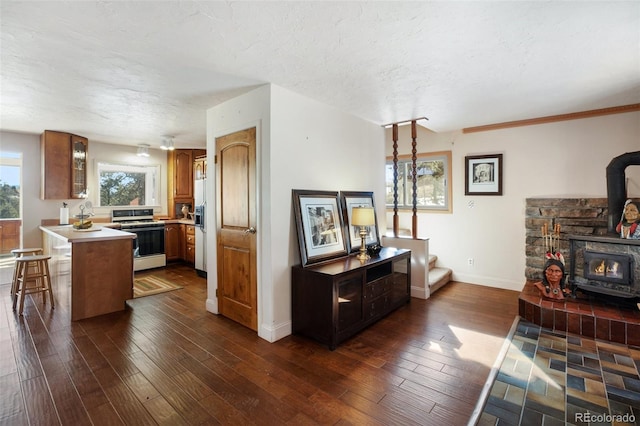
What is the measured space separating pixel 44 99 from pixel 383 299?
455 centimetres

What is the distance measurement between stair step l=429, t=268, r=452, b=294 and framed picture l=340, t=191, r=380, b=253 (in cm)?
109

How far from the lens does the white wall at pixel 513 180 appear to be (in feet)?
13.0

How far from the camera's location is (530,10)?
6.00 feet

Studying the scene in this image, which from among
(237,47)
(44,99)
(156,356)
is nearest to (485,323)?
(156,356)

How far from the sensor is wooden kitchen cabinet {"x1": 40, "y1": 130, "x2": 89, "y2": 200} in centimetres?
501

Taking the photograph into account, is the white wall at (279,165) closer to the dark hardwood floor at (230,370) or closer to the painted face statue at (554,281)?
the dark hardwood floor at (230,370)

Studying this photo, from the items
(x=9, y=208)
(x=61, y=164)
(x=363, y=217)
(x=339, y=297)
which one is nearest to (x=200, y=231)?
(x=61, y=164)

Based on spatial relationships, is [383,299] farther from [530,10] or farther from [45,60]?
[45,60]

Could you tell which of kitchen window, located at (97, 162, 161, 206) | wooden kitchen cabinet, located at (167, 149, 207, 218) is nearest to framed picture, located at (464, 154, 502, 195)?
wooden kitchen cabinet, located at (167, 149, 207, 218)

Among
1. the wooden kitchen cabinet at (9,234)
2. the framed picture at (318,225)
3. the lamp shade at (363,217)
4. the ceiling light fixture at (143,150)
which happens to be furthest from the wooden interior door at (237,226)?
the wooden kitchen cabinet at (9,234)

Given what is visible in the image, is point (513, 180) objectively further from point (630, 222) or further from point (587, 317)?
point (587, 317)

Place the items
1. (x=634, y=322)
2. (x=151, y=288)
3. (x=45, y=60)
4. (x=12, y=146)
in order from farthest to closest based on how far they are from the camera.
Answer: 1. (x=12, y=146)
2. (x=151, y=288)
3. (x=634, y=322)
4. (x=45, y=60)

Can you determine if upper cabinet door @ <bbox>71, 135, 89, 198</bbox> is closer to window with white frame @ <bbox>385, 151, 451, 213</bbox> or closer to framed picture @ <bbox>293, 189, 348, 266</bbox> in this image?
framed picture @ <bbox>293, 189, 348, 266</bbox>

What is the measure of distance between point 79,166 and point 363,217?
211 inches
